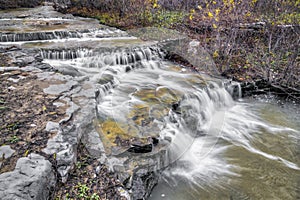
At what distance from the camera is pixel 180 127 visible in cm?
422

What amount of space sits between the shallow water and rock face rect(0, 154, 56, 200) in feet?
5.15

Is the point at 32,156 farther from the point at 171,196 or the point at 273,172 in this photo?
the point at 273,172

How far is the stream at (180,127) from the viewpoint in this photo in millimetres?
3279

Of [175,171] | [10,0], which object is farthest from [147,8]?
[10,0]

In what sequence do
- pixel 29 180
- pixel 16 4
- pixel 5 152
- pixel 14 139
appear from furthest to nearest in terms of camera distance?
pixel 16 4
pixel 14 139
pixel 5 152
pixel 29 180

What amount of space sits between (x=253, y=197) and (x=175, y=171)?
3.94 ft

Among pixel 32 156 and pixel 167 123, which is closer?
pixel 32 156

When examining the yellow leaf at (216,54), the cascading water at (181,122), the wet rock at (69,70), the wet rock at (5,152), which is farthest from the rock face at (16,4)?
the wet rock at (5,152)

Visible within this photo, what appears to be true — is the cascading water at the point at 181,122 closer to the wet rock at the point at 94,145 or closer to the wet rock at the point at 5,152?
the wet rock at the point at 94,145

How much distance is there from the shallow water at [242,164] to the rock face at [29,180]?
5.15 ft

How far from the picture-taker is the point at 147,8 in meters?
11.1

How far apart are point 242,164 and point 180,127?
4.19ft

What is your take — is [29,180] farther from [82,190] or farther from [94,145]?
[94,145]

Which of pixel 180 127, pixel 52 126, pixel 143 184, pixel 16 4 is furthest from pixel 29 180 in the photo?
pixel 16 4
